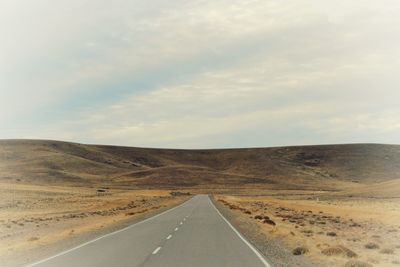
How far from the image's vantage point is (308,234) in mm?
25219

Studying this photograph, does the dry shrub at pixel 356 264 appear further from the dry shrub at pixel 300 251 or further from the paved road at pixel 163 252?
the dry shrub at pixel 300 251

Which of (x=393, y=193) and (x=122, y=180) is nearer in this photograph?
(x=393, y=193)

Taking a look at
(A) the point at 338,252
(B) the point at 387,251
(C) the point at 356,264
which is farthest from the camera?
(B) the point at 387,251

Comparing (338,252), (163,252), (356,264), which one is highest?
(356,264)

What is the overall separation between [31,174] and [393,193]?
101 meters

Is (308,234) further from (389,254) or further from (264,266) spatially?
(264,266)

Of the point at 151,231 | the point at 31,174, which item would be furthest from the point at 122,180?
the point at 151,231

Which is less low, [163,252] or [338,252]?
[338,252]

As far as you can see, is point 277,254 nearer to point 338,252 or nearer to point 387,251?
point 338,252

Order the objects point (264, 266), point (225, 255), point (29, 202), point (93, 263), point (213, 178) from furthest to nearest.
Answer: point (213, 178)
point (29, 202)
point (225, 255)
point (93, 263)
point (264, 266)

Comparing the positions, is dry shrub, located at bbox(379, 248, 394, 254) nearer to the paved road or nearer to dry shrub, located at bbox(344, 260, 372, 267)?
dry shrub, located at bbox(344, 260, 372, 267)

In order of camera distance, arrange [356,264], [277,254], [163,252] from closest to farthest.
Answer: [356,264]
[277,254]
[163,252]

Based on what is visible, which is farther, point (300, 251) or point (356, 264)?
point (300, 251)

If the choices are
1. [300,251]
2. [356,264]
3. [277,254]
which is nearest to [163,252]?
[277,254]
